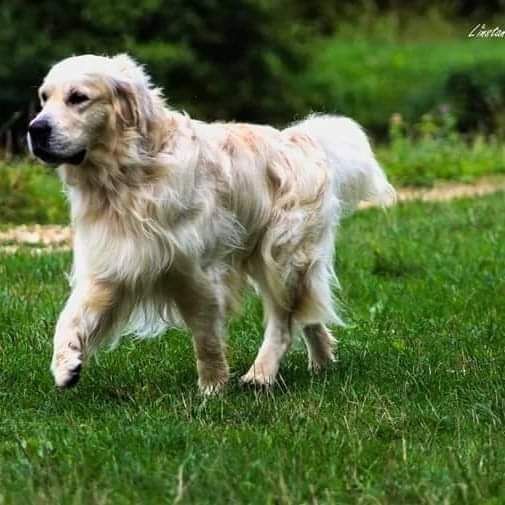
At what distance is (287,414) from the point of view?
4934mm

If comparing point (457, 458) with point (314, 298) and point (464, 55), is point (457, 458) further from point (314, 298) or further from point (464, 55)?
point (464, 55)

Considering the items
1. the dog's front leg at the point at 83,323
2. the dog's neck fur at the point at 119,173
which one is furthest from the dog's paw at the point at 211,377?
the dog's neck fur at the point at 119,173

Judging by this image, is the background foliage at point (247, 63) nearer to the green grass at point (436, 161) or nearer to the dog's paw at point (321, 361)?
the green grass at point (436, 161)

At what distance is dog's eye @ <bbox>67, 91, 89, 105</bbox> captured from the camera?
203 inches

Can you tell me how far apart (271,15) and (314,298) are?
17.7m

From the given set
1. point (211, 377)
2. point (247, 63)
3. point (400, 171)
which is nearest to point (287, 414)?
point (211, 377)

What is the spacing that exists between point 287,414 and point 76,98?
5.25 feet

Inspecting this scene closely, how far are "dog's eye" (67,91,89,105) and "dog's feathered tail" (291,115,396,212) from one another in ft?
4.74

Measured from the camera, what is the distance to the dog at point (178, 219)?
5.23m

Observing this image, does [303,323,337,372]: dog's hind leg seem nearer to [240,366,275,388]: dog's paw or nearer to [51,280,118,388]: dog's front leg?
[240,366,275,388]: dog's paw

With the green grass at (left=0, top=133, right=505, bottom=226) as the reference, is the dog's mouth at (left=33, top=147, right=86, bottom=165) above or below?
above

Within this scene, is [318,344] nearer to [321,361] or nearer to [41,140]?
[321,361]

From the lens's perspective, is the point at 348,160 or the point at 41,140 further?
the point at 348,160

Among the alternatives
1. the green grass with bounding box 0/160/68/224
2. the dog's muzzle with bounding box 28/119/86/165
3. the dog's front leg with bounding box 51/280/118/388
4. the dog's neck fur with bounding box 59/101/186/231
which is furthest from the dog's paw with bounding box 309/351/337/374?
the green grass with bounding box 0/160/68/224
